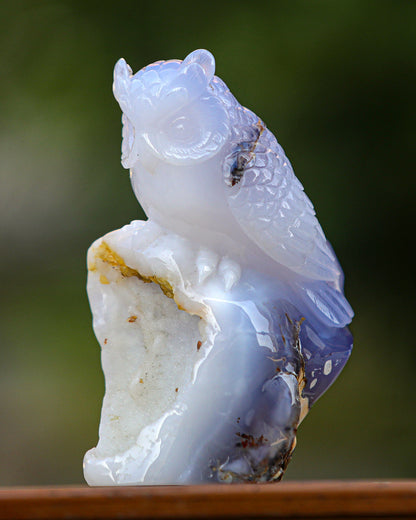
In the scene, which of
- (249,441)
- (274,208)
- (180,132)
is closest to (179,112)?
(180,132)

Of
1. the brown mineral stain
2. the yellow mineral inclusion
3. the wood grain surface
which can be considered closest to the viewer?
the wood grain surface

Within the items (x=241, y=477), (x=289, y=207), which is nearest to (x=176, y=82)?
(x=289, y=207)

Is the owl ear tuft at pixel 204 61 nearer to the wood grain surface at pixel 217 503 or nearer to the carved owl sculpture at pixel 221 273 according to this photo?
the carved owl sculpture at pixel 221 273

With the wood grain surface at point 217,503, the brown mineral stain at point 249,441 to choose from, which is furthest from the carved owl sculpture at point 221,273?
the wood grain surface at point 217,503

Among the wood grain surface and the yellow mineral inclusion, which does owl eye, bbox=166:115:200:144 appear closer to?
the yellow mineral inclusion

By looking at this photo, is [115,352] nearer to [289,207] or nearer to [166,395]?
[166,395]

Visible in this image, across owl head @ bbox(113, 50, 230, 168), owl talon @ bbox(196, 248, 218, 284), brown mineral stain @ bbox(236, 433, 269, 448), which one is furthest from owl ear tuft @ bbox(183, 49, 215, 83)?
brown mineral stain @ bbox(236, 433, 269, 448)
